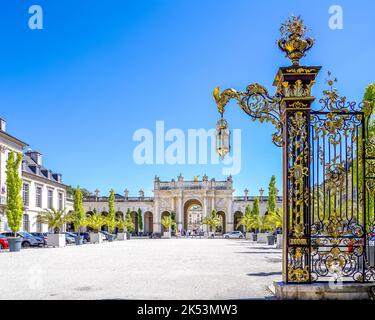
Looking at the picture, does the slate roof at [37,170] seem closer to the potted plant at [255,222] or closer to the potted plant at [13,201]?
the potted plant at [13,201]

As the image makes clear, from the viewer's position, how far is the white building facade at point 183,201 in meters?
80.9

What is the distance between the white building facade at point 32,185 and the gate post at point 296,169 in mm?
35387

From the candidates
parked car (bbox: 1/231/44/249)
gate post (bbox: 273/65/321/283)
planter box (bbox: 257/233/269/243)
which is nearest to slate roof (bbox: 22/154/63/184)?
parked car (bbox: 1/231/44/249)

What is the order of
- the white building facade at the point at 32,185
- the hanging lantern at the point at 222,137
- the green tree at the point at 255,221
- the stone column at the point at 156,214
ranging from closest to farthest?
the hanging lantern at the point at 222,137 < the white building facade at the point at 32,185 < the green tree at the point at 255,221 < the stone column at the point at 156,214

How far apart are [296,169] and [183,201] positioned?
73.5 metres

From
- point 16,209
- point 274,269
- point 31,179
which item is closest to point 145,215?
point 31,179

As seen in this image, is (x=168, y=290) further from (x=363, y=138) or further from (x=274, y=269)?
(x=274, y=269)

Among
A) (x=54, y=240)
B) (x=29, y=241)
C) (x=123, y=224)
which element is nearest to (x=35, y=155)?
(x=123, y=224)

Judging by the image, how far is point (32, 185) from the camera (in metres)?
48.2

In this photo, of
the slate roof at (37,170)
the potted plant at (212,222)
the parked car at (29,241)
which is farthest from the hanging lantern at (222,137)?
the potted plant at (212,222)

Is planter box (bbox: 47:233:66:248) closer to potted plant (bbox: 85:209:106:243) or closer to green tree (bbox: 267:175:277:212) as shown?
potted plant (bbox: 85:209:106:243)

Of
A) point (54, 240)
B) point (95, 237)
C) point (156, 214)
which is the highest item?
point (54, 240)

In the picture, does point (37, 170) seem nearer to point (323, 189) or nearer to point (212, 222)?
point (212, 222)
